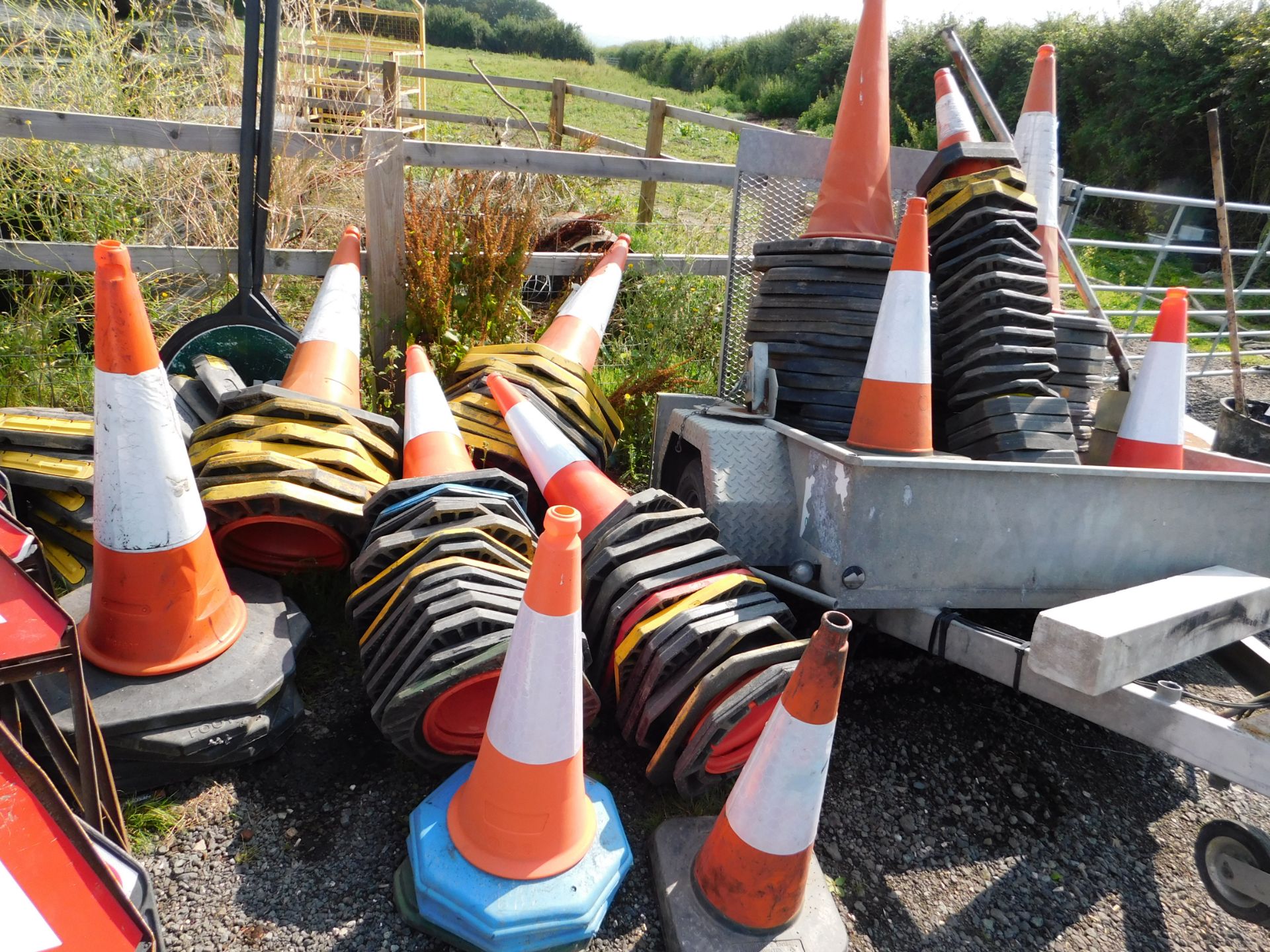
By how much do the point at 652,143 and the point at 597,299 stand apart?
572 cm

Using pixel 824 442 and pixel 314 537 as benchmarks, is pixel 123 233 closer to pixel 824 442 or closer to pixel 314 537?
pixel 314 537

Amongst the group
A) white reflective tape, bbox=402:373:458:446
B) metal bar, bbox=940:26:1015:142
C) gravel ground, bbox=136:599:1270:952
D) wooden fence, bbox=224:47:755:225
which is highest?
wooden fence, bbox=224:47:755:225

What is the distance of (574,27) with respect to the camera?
66688 mm

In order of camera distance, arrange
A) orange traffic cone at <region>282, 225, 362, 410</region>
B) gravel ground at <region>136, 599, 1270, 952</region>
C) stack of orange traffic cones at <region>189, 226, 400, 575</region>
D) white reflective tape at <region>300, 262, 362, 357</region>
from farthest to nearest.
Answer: white reflective tape at <region>300, 262, 362, 357</region> < orange traffic cone at <region>282, 225, 362, 410</region> < stack of orange traffic cones at <region>189, 226, 400, 575</region> < gravel ground at <region>136, 599, 1270, 952</region>

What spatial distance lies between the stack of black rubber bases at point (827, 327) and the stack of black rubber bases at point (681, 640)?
726 mm

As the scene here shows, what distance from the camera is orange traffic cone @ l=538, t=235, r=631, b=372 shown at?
4246 mm

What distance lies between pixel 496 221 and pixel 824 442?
320 cm

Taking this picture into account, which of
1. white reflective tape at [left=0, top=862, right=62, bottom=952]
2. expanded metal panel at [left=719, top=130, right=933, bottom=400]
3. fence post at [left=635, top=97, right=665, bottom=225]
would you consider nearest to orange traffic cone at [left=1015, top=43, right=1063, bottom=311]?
expanded metal panel at [left=719, top=130, right=933, bottom=400]

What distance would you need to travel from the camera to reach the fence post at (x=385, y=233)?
421cm

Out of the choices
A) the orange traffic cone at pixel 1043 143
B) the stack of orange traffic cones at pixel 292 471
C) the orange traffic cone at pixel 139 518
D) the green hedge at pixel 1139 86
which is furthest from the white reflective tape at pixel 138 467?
the green hedge at pixel 1139 86

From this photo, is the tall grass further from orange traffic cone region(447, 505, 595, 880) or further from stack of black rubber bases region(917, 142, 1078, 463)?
stack of black rubber bases region(917, 142, 1078, 463)

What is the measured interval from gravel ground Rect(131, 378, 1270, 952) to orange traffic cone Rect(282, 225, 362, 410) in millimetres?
992

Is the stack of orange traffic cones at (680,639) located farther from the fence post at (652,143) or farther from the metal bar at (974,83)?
the fence post at (652,143)

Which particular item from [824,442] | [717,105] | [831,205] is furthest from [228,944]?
[717,105]
